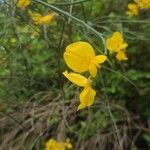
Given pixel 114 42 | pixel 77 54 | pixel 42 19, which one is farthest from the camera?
pixel 42 19

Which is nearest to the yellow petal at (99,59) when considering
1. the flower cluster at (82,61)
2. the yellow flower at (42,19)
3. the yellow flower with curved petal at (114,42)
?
the flower cluster at (82,61)

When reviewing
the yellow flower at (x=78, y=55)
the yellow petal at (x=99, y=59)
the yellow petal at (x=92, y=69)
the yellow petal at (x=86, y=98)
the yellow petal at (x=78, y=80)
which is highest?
the yellow flower at (x=78, y=55)

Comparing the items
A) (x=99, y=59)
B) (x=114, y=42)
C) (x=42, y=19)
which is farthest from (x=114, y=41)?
(x=42, y=19)

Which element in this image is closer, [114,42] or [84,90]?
[84,90]

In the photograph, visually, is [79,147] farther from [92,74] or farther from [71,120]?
[92,74]

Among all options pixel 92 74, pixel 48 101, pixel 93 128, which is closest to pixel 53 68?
pixel 48 101

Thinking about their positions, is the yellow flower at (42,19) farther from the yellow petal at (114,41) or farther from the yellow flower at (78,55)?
the yellow flower at (78,55)

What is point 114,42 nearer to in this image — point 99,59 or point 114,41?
point 114,41

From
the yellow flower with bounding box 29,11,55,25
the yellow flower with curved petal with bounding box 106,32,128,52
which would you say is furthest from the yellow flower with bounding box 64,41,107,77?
the yellow flower with bounding box 29,11,55,25
